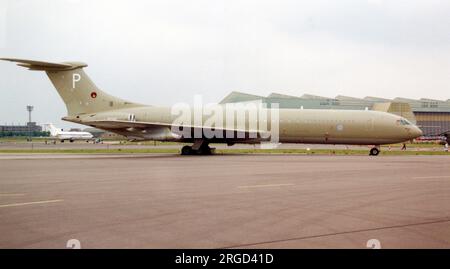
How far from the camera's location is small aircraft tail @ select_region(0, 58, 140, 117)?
3291 cm

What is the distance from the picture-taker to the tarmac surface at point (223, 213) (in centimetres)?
611

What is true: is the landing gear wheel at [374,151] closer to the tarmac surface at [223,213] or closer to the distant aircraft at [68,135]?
the tarmac surface at [223,213]

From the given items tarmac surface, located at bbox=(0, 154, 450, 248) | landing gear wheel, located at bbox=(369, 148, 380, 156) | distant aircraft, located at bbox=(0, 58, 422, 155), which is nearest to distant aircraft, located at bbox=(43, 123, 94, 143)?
distant aircraft, located at bbox=(0, 58, 422, 155)

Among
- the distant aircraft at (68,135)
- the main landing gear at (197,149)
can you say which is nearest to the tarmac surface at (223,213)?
the main landing gear at (197,149)

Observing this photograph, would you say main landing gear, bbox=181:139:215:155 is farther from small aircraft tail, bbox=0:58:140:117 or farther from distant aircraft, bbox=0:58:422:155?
small aircraft tail, bbox=0:58:140:117

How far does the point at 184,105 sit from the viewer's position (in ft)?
117

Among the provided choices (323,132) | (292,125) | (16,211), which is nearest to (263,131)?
(292,125)

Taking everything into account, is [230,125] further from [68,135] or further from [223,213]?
[68,135]

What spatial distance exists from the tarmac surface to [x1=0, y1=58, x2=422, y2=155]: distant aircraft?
19.8 m

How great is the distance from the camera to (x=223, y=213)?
829cm

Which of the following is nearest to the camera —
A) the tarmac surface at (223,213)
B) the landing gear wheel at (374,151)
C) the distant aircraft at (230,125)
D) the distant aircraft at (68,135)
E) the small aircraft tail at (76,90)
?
the tarmac surface at (223,213)

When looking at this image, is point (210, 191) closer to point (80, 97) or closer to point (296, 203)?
point (296, 203)

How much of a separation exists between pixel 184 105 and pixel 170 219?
92.7 feet

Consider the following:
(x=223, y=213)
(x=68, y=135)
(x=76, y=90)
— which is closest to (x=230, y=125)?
(x=76, y=90)
